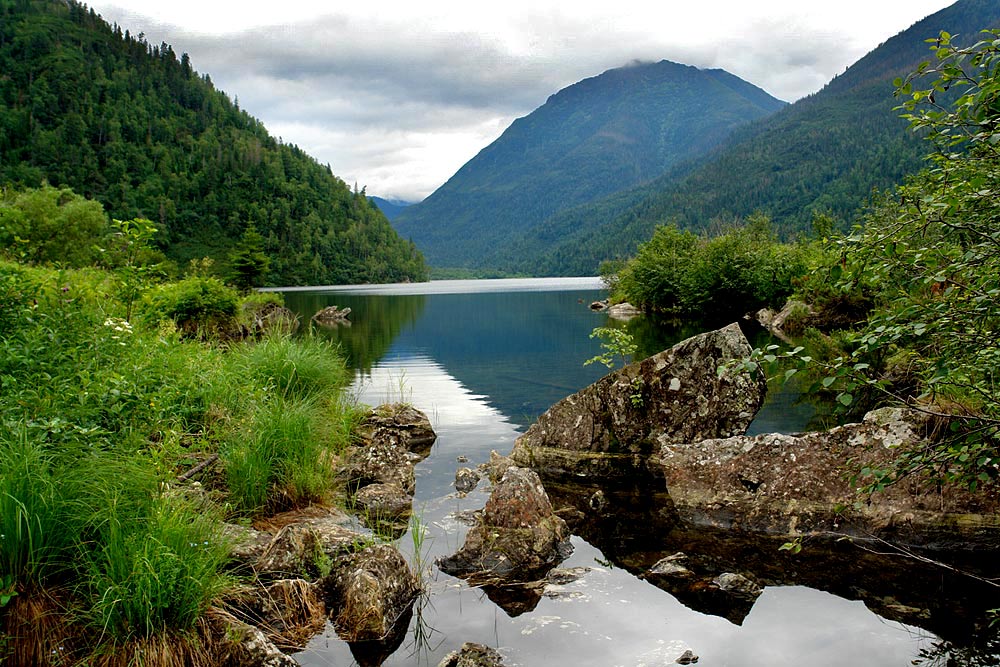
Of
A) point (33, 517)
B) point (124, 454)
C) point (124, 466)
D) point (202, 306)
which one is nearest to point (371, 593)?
point (124, 466)

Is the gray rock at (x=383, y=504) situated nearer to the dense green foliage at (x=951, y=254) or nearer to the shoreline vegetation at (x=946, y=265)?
the shoreline vegetation at (x=946, y=265)

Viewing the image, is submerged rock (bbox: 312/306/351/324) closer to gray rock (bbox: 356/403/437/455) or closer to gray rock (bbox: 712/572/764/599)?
gray rock (bbox: 356/403/437/455)

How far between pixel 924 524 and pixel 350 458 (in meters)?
9.26

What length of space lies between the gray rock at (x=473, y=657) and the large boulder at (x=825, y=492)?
454 centimetres

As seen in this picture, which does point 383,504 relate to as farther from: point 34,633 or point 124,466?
point 34,633

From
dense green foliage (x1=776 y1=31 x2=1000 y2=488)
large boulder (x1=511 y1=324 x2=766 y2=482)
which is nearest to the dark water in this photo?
large boulder (x1=511 y1=324 x2=766 y2=482)

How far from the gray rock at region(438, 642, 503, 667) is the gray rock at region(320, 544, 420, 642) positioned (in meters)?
0.93

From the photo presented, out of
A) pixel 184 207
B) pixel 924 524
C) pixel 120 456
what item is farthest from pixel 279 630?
pixel 184 207

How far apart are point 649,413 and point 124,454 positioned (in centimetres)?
901

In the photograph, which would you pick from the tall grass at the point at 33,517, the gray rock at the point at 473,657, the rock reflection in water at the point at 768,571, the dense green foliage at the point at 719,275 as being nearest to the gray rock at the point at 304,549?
the tall grass at the point at 33,517

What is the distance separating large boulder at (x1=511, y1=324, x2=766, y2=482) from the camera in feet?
40.2

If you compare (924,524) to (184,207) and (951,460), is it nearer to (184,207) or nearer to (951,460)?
(951,460)

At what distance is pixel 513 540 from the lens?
27.2 feet

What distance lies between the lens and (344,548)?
7.60 m
